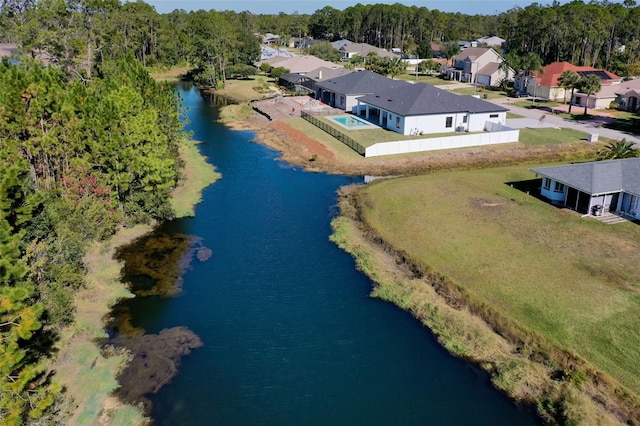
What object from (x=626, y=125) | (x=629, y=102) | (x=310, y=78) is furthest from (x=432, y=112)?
(x=629, y=102)

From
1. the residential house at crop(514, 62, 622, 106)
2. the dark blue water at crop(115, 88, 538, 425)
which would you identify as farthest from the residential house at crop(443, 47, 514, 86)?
the dark blue water at crop(115, 88, 538, 425)

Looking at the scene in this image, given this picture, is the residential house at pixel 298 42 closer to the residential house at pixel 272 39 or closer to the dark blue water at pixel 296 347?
the residential house at pixel 272 39

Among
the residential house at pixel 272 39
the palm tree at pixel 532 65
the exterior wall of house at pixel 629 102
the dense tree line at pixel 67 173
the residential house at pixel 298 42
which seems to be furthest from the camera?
the residential house at pixel 272 39

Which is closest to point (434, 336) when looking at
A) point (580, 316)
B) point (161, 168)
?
point (580, 316)

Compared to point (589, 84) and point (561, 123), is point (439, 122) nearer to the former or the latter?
point (561, 123)

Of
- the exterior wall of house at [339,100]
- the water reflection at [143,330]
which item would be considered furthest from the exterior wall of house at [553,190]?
the exterior wall of house at [339,100]

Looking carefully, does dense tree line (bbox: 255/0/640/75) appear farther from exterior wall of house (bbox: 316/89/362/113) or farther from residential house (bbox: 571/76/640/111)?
exterior wall of house (bbox: 316/89/362/113)
